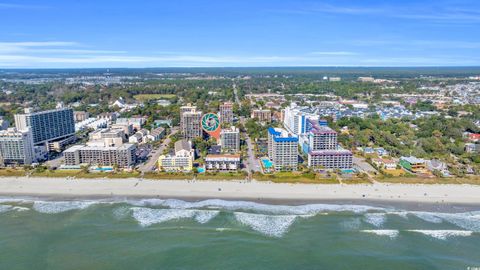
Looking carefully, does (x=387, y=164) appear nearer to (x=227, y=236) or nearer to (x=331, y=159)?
(x=331, y=159)

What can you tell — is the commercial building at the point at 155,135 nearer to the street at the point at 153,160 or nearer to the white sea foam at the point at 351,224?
the street at the point at 153,160

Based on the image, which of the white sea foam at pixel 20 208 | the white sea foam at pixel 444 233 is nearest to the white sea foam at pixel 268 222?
the white sea foam at pixel 444 233

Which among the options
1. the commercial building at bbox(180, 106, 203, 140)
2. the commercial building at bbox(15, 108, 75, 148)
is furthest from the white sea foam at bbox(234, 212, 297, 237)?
the commercial building at bbox(15, 108, 75, 148)

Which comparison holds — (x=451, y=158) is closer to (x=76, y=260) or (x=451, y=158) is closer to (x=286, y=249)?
(x=286, y=249)

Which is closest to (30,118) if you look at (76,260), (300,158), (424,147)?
(76,260)

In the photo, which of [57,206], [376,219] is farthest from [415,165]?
[57,206]

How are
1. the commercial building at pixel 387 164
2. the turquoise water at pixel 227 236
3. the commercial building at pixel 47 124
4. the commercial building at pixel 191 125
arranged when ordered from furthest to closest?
the commercial building at pixel 191 125 → the commercial building at pixel 47 124 → the commercial building at pixel 387 164 → the turquoise water at pixel 227 236

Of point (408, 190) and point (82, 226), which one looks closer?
point (82, 226)
